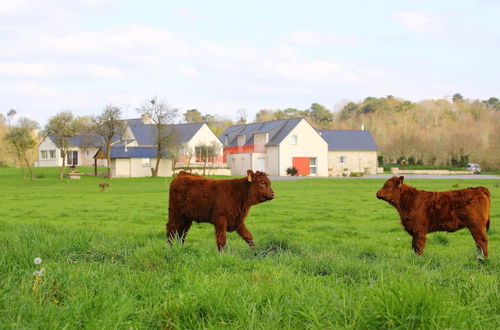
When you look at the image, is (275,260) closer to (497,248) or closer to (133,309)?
(133,309)

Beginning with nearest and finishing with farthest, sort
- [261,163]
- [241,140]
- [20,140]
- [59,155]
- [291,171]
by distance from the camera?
[20,140] < [291,171] < [261,163] < [241,140] < [59,155]

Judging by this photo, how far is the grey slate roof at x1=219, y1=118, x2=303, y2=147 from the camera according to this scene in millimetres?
73312

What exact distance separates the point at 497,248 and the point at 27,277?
9745 mm

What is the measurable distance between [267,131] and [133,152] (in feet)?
62.1

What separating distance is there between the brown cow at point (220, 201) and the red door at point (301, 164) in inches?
2454

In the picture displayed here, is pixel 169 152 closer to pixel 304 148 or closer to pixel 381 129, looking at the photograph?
pixel 304 148

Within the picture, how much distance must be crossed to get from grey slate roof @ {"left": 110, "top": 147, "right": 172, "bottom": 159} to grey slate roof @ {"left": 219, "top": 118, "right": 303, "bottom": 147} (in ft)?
50.7

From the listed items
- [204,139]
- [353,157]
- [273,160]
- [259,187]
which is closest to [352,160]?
[353,157]

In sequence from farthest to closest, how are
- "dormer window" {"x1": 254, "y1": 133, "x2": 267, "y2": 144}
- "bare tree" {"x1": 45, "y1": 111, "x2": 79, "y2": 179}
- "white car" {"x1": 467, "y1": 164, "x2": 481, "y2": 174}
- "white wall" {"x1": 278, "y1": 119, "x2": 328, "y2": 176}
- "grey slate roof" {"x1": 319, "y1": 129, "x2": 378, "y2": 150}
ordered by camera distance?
1. "grey slate roof" {"x1": 319, "y1": 129, "x2": 378, "y2": 150}
2. "dormer window" {"x1": 254, "y1": 133, "x2": 267, "y2": 144}
3. "white car" {"x1": 467, "y1": 164, "x2": 481, "y2": 174}
4. "white wall" {"x1": 278, "y1": 119, "x2": 328, "y2": 176}
5. "bare tree" {"x1": 45, "y1": 111, "x2": 79, "y2": 179}

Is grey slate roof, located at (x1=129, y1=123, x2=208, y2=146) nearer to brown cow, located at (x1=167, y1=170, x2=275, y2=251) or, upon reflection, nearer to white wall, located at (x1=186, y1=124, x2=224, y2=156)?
white wall, located at (x1=186, y1=124, x2=224, y2=156)

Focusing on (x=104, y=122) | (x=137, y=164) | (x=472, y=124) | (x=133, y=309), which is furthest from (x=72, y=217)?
(x=472, y=124)

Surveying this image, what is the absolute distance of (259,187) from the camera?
978 cm

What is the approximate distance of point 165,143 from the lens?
6512 centimetres

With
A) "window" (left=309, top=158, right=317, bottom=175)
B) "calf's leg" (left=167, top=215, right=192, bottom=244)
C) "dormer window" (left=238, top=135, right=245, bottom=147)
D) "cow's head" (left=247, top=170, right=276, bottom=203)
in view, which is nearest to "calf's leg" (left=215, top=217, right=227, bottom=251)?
"cow's head" (left=247, top=170, right=276, bottom=203)
